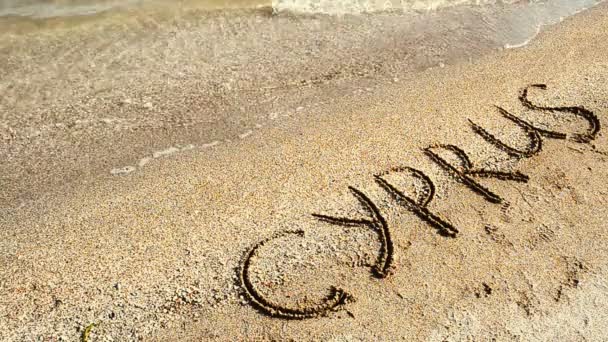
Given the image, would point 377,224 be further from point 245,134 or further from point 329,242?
point 245,134

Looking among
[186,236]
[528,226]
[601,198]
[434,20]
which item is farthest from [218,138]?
[434,20]

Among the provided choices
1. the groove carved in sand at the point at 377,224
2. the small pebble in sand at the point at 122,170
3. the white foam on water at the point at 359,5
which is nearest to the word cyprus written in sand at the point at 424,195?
the groove carved in sand at the point at 377,224

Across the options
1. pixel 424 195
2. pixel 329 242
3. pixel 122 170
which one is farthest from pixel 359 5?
pixel 329 242

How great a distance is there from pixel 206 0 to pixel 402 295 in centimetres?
438

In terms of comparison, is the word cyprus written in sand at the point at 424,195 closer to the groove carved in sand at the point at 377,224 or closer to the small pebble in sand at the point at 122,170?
the groove carved in sand at the point at 377,224

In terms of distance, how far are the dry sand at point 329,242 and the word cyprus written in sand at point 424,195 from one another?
21mm

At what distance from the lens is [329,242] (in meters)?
3.23

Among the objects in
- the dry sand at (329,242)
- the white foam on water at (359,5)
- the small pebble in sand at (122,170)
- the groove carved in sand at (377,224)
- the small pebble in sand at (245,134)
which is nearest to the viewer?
the dry sand at (329,242)

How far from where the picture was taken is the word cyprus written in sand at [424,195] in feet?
9.55

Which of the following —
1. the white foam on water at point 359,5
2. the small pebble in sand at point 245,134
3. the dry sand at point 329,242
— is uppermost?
the white foam on water at point 359,5

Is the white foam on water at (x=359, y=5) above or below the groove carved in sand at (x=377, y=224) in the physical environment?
above

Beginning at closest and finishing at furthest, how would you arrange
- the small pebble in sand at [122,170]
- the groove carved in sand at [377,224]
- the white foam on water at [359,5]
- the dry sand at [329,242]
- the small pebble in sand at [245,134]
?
the dry sand at [329,242]
the groove carved in sand at [377,224]
the small pebble in sand at [122,170]
the small pebble in sand at [245,134]
the white foam on water at [359,5]

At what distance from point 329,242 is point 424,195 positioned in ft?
2.38

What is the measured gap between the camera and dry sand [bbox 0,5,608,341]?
9.33ft
